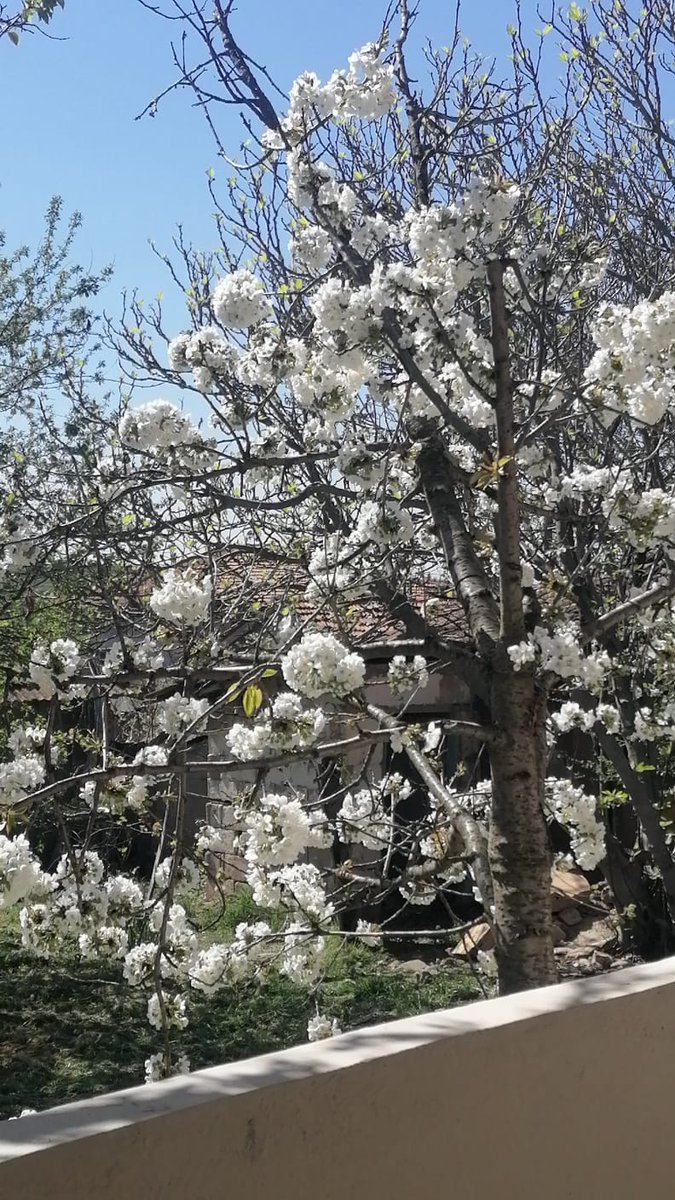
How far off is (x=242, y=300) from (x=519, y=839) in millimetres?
2112

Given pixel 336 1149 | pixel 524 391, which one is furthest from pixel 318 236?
pixel 336 1149

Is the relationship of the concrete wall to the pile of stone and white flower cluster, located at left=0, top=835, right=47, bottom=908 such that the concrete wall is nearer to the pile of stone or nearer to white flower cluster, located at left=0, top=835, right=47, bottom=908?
A: white flower cluster, located at left=0, top=835, right=47, bottom=908

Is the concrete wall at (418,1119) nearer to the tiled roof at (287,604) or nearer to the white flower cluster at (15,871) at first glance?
the white flower cluster at (15,871)

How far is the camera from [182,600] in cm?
403

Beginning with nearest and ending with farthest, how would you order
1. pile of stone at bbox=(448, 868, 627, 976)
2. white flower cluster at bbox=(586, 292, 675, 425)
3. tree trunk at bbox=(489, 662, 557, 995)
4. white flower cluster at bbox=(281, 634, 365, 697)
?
white flower cluster at bbox=(281, 634, 365, 697), white flower cluster at bbox=(586, 292, 675, 425), tree trunk at bbox=(489, 662, 557, 995), pile of stone at bbox=(448, 868, 627, 976)

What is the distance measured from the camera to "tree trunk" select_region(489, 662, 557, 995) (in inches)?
154

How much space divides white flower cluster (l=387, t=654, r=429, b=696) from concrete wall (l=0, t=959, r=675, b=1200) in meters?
1.89

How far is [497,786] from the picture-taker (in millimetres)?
4039

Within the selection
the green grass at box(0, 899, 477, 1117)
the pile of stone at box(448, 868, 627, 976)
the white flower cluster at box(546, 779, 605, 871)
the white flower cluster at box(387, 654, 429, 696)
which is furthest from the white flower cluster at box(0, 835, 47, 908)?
the pile of stone at box(448, 868, 627, 976)

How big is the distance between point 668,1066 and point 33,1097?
4.80m

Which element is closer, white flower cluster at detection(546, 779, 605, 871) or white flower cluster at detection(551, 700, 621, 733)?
white flower cluster at detection(546, 779, 605, 871)

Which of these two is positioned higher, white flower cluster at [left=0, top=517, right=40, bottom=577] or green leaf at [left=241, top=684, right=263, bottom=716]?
white flower cluster at [left=0, top=517, right=40, bottom=577]

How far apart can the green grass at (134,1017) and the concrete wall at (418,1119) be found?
442 centimetres

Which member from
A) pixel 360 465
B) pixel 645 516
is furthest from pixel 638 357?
pixel 360 465
